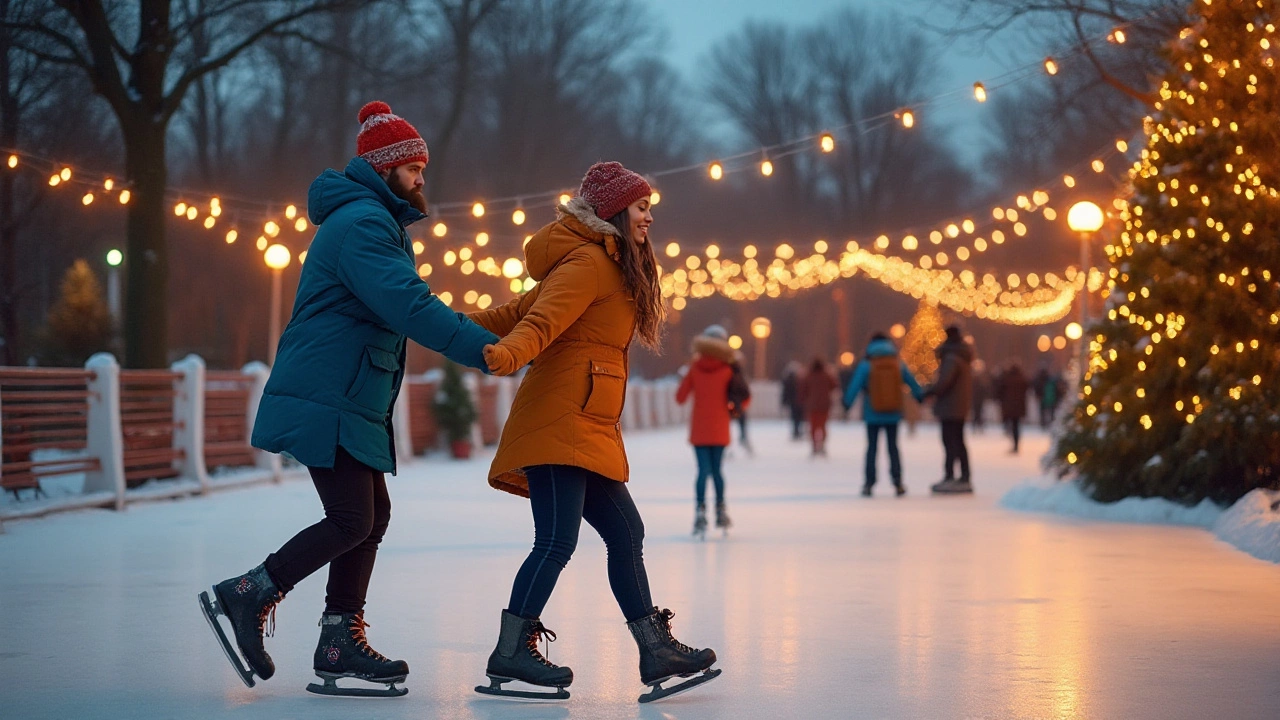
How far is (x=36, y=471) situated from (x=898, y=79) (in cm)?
4269

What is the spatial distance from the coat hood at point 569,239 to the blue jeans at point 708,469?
6176mm

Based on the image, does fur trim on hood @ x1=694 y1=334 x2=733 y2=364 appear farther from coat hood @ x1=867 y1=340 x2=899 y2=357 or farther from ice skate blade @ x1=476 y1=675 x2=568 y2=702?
ice skate blade @ x1=476 y1=675 x2=568 y2=702

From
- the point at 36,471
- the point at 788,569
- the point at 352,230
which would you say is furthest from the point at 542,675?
the point at 36,471

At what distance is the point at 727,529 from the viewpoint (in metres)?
Result: 11.6

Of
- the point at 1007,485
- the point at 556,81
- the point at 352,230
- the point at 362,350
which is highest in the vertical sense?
the point at 556,81

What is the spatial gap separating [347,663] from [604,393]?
45.9 inches

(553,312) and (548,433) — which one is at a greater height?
(553,312)

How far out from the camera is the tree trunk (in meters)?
16.5

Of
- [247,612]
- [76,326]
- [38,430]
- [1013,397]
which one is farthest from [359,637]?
[1013,397]

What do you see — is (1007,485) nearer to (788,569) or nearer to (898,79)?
(788,569)

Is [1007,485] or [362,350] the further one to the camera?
[1007,485]

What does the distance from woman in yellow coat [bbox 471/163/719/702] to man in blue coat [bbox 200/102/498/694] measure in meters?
0.31

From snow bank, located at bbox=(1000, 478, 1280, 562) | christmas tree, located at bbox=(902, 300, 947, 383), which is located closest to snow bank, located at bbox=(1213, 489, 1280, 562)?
snow bank, located at bbox=(1000, 478, 1280, 562)

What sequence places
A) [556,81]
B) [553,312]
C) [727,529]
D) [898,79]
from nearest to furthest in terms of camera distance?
1. [553,312]
2. [727,529]
3. [556,81]
4. [898,79]
